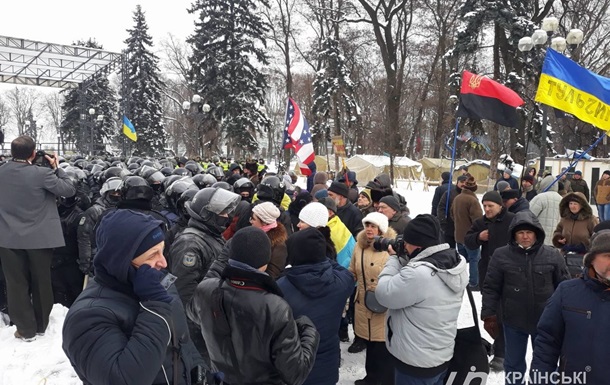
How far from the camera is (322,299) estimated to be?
3.01 metres

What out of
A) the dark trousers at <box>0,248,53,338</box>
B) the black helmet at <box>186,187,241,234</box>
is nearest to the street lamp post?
the black helmet at <box>186,187,241,234</box>

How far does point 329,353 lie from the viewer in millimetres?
3174

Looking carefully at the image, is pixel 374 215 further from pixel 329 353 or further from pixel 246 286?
pixel 246 286

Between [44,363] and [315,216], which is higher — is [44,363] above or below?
below

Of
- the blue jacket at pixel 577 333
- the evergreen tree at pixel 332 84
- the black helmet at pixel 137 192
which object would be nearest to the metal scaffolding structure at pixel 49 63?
the evergreen tree at pixel 332 84

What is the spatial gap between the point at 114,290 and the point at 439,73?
127ft

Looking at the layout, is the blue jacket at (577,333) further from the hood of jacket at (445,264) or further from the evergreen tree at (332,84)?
the evergreen tree at (332,84)

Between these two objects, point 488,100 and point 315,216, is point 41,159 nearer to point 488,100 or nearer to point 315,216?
point 315,216

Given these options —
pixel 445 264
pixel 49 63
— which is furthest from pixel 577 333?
pixel 49 63

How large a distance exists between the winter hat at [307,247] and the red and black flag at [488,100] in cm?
610

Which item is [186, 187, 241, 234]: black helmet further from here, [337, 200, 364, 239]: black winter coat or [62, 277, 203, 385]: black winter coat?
[337, 200, 364, 239]: black winter coat

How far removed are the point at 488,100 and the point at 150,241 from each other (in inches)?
305

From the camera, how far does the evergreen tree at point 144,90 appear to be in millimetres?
39781

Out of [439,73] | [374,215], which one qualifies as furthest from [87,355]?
[439,73]
